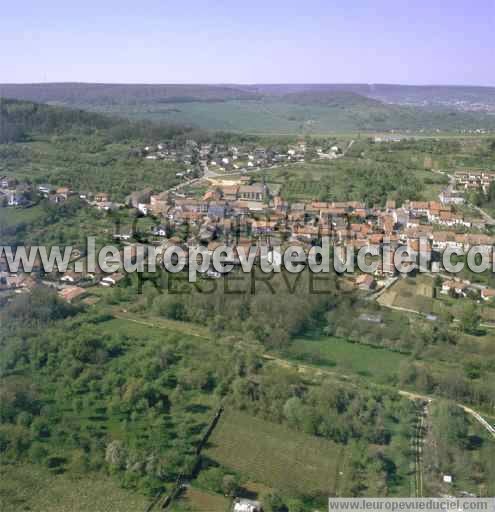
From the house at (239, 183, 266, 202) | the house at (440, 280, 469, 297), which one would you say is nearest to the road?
the house at (440, 280, 469, 297)

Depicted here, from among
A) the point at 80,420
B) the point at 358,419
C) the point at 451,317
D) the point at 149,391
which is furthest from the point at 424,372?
the point at 80,420

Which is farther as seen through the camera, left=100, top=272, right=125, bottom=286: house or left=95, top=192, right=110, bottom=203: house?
left=95, top=192, right=110, bottom=203: house

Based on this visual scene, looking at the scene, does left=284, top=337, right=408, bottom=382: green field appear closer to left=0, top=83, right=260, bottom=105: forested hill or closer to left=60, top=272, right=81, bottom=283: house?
left=60, top=272, right=81, bottom=283: house

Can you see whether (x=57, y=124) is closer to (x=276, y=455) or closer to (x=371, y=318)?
(x=371, y=318)

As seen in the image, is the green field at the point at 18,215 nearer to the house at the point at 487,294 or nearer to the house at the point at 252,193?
the house at the point at 252,193

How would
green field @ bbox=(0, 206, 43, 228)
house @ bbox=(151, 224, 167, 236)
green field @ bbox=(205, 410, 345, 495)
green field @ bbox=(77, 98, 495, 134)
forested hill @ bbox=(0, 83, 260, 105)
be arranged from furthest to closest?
forested hill @ bbox=(0, 83, 260, 105), green field @ bbox=(77, 98, 495, 134), house @ bbox=(151, 224, 167, 236), green field @ bbox=(0, 206, 43, 228), green field @ bbox=(205, 410, 345, 495)

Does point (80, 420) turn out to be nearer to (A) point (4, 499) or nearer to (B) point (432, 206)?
(A) point (4, 499)
